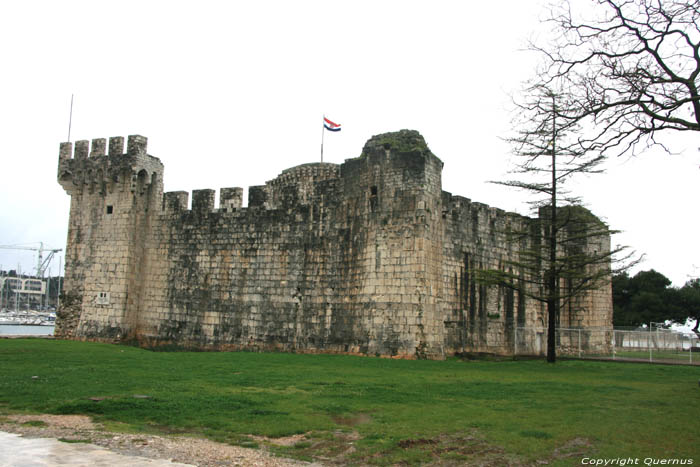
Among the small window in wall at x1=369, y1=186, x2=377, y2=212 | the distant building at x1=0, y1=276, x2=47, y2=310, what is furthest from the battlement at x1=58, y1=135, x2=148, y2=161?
the distant building at x1=0, y1=276, x2=47, y2=310

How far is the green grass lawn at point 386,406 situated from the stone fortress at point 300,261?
469 centimetres

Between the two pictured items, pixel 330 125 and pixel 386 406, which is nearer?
pixel 386 406

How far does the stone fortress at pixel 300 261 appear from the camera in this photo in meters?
22.3

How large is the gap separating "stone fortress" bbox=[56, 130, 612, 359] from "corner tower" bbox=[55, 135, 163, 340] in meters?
0.06

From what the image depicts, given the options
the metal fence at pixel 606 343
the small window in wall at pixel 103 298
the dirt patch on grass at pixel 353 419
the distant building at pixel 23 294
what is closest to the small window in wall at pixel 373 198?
the metal fence at pixel 606 343

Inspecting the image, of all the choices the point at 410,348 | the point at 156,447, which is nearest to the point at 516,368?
the point at 410,348

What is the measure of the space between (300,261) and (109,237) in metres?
10.4

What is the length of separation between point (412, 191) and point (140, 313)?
49.0ft

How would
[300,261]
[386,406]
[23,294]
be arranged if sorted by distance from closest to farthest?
[386,406] → [300,261] → [23,294]

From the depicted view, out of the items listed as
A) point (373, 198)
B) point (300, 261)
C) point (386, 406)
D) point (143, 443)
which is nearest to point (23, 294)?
point (300, 261)

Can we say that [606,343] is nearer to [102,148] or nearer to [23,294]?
[102,148]

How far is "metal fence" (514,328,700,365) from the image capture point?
28445mm

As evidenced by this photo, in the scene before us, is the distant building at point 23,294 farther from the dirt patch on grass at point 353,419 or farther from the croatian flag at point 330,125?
the dirt patch on grass at point 353,419

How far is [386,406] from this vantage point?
37.9ft
